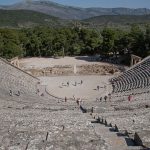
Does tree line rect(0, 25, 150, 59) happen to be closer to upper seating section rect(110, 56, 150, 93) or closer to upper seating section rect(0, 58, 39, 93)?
upper seating section rect(110, 56, 150, 93)

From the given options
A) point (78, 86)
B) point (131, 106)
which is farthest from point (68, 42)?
point (131, 106)

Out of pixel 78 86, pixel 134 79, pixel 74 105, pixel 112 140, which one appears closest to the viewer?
pixel 112 140

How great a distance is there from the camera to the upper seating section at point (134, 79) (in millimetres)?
40134

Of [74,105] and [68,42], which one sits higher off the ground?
[68,42]

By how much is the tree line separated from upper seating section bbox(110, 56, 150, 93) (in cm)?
1404

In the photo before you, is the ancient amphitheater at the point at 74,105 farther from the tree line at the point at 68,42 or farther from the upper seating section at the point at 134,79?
the tree line at the point at 68,42

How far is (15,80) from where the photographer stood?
4453 cm

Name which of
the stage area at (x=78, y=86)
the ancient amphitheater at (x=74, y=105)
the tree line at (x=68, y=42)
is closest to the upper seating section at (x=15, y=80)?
the ancient amphitheater at (x=74, y=105)

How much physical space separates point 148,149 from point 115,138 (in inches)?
117

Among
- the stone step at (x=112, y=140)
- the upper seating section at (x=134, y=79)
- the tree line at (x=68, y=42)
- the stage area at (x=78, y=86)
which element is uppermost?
the tree line at (x=68, y=42)

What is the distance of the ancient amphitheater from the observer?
1266cm

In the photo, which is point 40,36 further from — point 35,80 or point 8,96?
point 8,96

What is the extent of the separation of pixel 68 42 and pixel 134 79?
102 feet

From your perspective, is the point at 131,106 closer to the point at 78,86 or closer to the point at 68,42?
the point at 78,86
